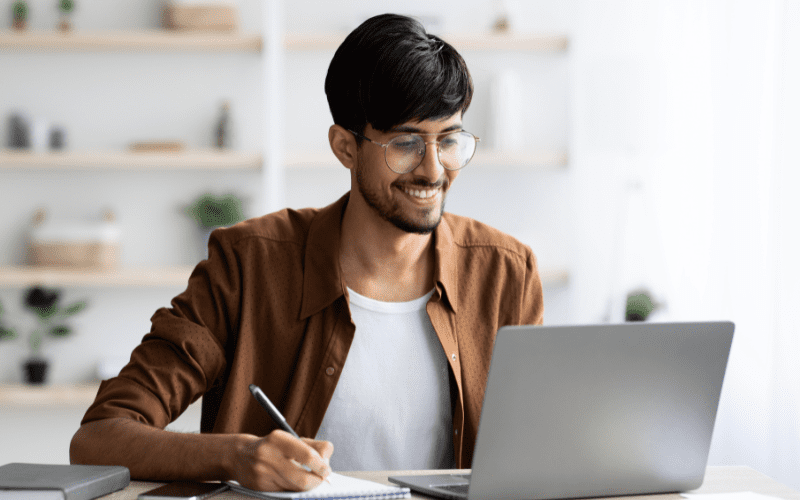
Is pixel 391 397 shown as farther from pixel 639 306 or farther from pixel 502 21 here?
pixel 502 21

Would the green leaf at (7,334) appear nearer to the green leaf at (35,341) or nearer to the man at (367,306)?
the green leaf at (35,341)

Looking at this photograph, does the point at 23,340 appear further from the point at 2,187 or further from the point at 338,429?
the point at 338,429

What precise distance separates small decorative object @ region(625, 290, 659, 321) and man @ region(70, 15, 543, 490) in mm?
1789

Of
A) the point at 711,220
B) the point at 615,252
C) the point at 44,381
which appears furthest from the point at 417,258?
the point at 44,381

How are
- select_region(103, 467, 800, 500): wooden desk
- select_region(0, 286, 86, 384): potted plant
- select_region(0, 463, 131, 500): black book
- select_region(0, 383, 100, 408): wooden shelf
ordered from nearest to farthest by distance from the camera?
select_region(0, 463, 131, 500): black book, select_region(103, 467, 800, 500): wooden desk, select_region(0, 383, 100, 408): wooden shelf, select_region(0, 286, 86, 384): potted plant

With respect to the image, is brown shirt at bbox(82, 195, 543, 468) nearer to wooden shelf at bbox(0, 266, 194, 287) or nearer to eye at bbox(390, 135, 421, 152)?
eye at bbox(390, 135, 421, 152)

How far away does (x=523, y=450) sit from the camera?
0.95 meters

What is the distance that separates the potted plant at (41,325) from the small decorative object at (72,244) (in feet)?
0.45

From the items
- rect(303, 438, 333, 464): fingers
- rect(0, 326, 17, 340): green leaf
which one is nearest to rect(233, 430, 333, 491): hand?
rect(303, 438, 333, 464): fingers

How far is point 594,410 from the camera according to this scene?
0.96 metres

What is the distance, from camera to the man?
1429 mm

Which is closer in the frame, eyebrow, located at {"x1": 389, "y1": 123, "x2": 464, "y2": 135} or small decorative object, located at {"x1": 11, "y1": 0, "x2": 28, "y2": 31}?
eyebrow, located at {"x1": 389, "y1": 123, "x2": 464, "y2": 135}

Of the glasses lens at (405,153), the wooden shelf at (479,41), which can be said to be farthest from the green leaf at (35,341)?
the glasses lens at (405,153)

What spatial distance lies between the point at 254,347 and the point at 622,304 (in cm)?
217
